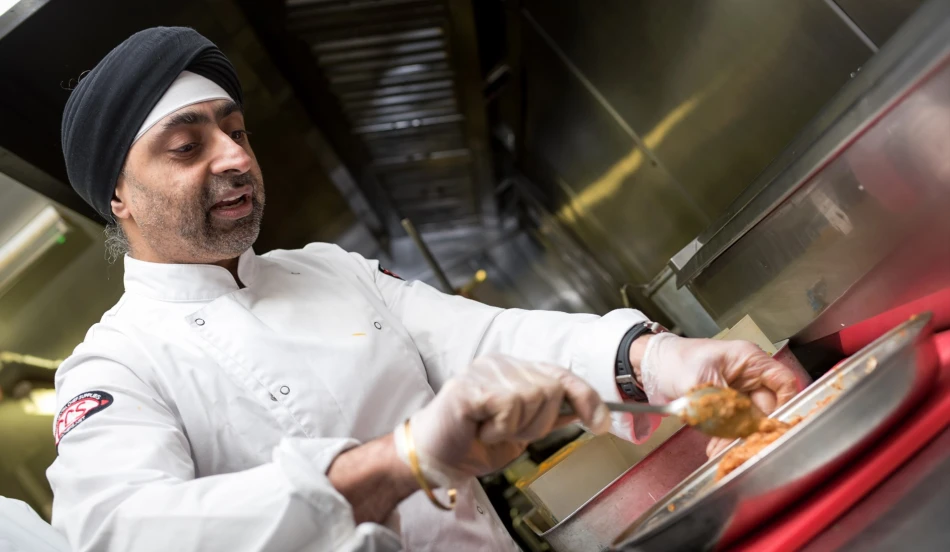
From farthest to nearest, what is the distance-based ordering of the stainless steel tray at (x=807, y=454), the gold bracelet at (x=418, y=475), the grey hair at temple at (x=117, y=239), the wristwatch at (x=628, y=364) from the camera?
the grey hair at temple at (x=117, y=239), the wristwatch at (x=628, y=364), the gold bracelet at (x=418, y=475), the stainless steel tray at (x=807, y=454)

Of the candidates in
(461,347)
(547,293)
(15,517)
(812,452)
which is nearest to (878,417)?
(812,452)

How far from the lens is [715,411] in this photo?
0.99 m

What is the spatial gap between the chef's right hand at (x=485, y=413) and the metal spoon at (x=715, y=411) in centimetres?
4

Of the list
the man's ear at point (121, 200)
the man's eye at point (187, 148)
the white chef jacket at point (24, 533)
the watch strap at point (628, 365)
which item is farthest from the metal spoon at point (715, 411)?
the white chef jacket at point (24, 533)

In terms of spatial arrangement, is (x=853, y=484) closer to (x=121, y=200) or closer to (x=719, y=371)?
(x=719, y=371)

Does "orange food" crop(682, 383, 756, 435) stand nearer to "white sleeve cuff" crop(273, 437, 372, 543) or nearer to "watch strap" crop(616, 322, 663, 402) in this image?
"watch strap" crop(616, 322, 663, 402)

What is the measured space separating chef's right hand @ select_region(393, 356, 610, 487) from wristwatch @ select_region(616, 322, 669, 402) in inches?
12.2

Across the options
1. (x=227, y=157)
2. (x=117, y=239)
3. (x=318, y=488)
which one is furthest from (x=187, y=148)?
(x=318, y=488)

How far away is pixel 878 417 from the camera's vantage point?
0.87m

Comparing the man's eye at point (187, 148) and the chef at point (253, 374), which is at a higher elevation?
the man's eye at point (187, 148)

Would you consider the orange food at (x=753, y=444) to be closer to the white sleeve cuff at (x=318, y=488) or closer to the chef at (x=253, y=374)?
the chef at (x=253, y=374)

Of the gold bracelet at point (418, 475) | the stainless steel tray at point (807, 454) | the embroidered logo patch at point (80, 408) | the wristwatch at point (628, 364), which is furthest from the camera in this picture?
the wristwatch at point (628, 364)

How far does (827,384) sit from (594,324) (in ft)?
1.46

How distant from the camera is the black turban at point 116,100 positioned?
1.23m
